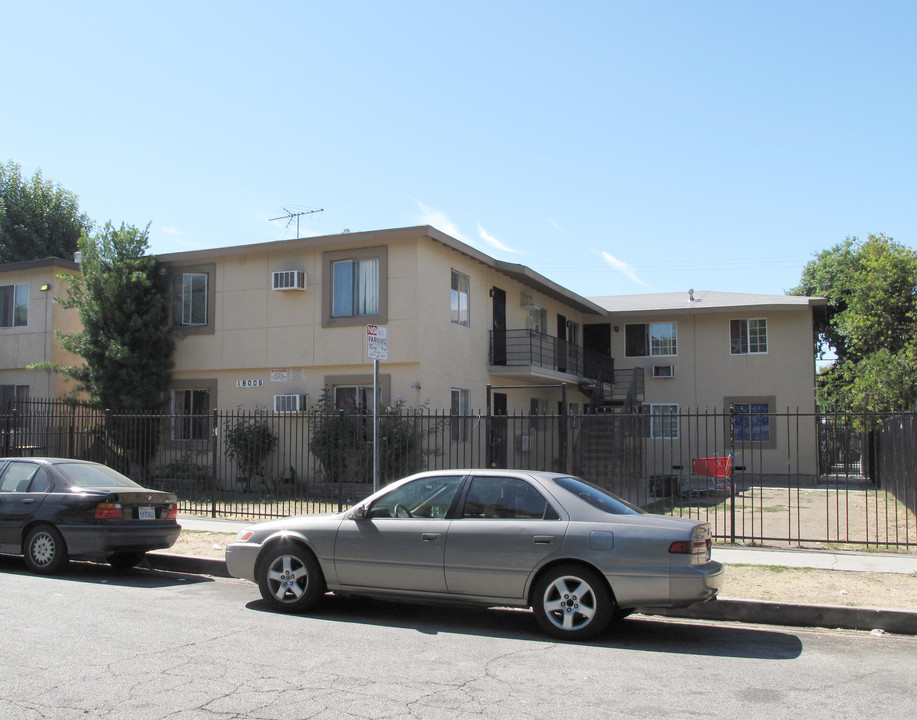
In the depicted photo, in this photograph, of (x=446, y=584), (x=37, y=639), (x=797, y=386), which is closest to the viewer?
(x=37, y=639)

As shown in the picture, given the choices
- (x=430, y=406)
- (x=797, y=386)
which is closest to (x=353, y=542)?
(x=430, y=406)

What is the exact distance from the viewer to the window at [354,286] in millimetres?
19453

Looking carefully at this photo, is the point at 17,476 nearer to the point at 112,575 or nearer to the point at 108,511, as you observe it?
the point at 108,511

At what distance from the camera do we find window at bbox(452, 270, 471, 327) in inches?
830

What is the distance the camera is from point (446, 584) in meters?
7.24

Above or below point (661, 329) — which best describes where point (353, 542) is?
below

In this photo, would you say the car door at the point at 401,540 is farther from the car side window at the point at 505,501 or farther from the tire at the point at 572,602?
the tire at the point at 572,602

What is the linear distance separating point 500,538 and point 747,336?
23.7 metres

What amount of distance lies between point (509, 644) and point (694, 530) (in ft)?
5.71

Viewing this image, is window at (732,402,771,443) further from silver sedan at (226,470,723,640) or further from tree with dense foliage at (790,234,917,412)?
silver sedan at (226,470,723,640)

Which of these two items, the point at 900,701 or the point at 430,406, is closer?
the point at 900,701

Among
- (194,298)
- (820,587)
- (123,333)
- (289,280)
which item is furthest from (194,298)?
(820,587)

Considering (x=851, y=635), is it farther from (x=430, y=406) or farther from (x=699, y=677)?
(x=430, y=406)

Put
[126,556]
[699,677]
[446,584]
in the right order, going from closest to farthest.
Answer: [699,677], [446,584], [126,556]
